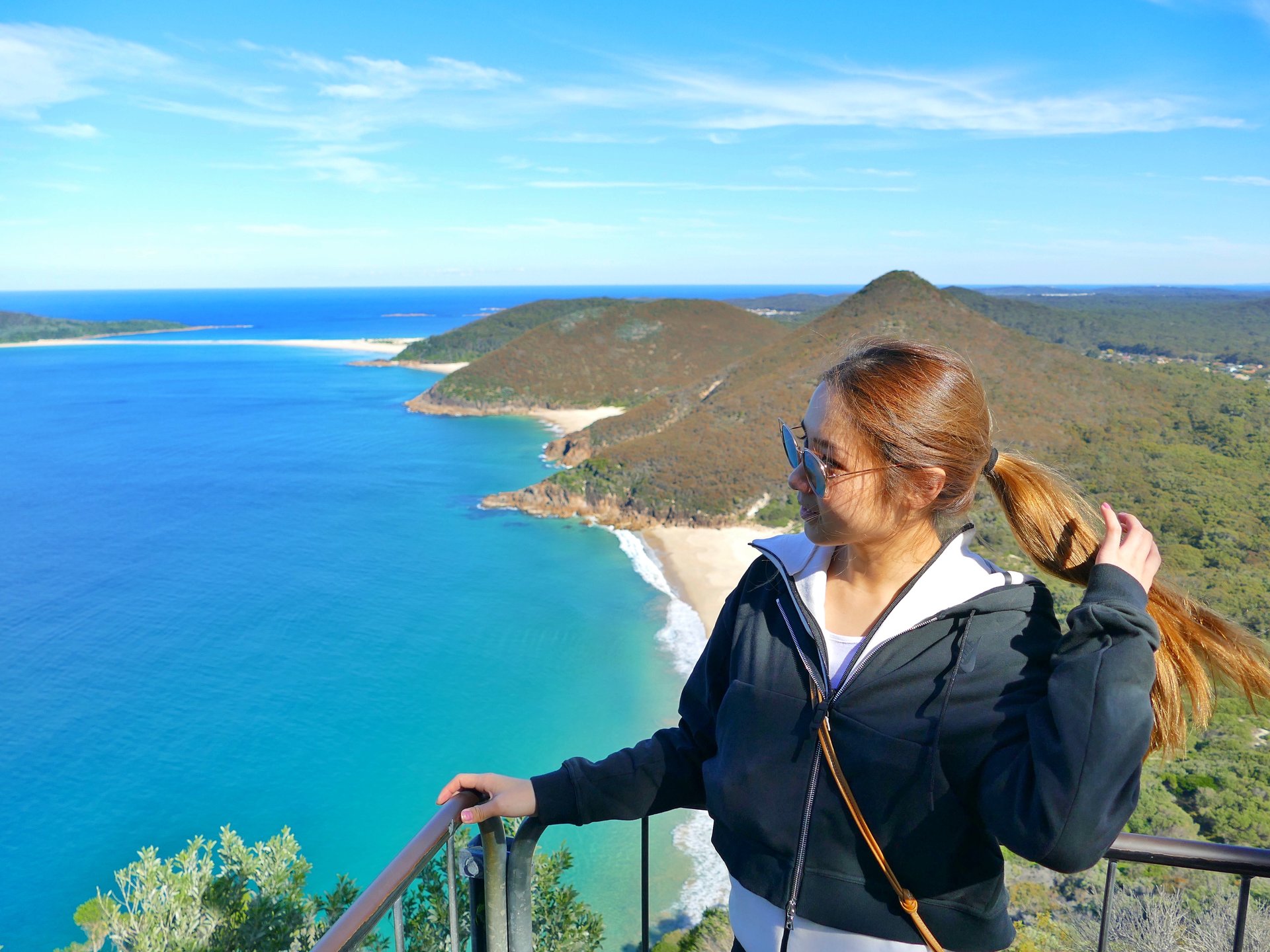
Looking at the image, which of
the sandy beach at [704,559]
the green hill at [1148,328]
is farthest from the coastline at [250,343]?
the sandy beach at [704,559]

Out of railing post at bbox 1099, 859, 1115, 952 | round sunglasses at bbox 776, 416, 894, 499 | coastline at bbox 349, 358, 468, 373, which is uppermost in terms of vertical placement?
round sunglasses at bbox 776, 416, 894, 499

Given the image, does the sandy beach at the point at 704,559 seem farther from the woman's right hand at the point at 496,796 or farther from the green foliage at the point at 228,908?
the woman's right hand at the point at 496,796

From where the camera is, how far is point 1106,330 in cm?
7144

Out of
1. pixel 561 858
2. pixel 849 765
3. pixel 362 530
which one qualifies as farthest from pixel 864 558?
pixel 362 530

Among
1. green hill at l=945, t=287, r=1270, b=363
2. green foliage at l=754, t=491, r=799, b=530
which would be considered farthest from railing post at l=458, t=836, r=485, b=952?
green hill at l=945, t=287, r=1270, b=363

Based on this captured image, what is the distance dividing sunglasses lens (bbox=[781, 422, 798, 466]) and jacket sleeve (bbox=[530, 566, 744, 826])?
23 cm

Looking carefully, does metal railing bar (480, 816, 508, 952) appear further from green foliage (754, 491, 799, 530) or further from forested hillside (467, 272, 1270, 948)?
green foliage (754, 491, 799, 530)

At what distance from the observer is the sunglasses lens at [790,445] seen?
1428 millimetres

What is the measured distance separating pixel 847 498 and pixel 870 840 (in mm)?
478

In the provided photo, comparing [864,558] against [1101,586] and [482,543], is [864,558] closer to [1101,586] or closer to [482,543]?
[1101,586]

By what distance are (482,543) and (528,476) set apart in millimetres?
9459

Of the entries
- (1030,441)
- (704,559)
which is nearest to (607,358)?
(1030,441)

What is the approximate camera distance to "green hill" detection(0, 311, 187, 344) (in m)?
114

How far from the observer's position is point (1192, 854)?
5.01 ft
